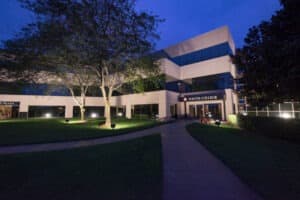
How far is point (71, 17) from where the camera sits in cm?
1279

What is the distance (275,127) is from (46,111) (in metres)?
38.2

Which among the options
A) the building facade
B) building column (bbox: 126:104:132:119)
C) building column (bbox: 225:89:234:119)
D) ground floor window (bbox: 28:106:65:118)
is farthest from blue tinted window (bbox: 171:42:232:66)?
ground floor window (bbox: 28:106:65:118)

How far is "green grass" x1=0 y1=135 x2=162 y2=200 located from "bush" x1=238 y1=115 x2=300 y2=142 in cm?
929

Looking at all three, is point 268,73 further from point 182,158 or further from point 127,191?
point 127,191

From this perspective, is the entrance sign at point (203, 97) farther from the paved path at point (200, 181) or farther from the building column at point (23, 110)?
the building column at point (23, 110)

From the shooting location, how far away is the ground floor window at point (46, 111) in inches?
1259

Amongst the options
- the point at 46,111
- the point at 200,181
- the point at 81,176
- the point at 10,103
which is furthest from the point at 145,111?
the point at 10,103

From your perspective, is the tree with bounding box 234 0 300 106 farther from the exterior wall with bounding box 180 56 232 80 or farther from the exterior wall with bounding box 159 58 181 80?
the exterior wall with bounding box 180 56 232 80

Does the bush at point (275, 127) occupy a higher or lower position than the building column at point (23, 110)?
lower

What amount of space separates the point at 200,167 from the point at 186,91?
2546 centimetres

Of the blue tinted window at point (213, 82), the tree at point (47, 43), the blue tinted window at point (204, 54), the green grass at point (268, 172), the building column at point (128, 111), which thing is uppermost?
the blue tinted window at point (204, 54)

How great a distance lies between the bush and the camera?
9.75 metres

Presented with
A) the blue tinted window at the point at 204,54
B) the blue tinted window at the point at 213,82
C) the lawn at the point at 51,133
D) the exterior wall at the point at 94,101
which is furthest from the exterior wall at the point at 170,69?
the lawn at the point at 51,133

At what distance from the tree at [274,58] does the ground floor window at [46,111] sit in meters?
35.7
